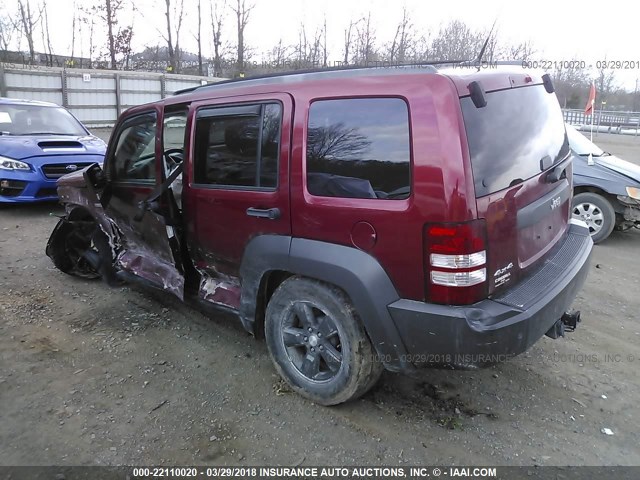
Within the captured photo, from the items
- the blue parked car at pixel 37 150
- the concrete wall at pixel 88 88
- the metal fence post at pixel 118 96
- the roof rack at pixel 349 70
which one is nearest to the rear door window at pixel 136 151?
the roof rack at pixel 349 70

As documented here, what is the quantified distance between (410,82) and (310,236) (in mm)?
972

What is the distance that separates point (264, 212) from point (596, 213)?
17.4ft

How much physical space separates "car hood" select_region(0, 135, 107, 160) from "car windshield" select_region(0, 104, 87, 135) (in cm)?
33

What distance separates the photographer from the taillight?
2.33 meters

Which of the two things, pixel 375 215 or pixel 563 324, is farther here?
Answer: pixel 563 324

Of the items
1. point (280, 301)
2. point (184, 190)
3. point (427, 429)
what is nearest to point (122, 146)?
point (184, 190)

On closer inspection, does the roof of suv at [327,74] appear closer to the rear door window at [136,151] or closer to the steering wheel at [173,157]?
the steering wheel at [173,157]

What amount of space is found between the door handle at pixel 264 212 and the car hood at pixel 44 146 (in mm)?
5775

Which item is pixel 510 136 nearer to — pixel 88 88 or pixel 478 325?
pixel 478 325

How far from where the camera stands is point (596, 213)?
6.45m

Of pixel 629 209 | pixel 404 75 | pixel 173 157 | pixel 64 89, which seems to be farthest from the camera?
pixel 64 89

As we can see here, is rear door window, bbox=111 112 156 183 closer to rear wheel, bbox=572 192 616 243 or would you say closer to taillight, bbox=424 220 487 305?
taillight, bbox=424 220 487 305

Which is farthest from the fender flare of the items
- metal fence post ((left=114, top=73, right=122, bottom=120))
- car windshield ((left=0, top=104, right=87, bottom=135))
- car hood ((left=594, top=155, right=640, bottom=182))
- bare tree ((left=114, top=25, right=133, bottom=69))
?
bare tree ((left=114, top=25, right=133, bottom=69))

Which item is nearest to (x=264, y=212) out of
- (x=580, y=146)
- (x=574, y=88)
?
(x=580, y=146)
